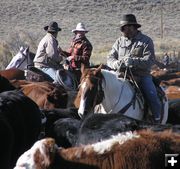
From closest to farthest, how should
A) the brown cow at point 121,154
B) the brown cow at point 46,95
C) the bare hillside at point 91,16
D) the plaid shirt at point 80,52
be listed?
the brown cow at point 121,154 → the brown cow at point 46,95 → the plaid shirt at point 80,52 → the bare hillside at point 91,16

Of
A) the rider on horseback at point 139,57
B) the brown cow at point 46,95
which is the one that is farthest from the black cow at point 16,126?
the brown cow at point 46,95

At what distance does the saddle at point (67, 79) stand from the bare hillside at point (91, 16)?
33.2 m

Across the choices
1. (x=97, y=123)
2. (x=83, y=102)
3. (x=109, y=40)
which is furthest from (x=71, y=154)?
(x=109, y=40)

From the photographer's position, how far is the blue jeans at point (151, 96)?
919 centimetres

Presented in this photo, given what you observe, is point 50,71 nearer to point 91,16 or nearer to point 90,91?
point 90,91

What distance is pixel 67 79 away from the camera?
1277cm

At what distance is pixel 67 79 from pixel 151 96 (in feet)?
12.7

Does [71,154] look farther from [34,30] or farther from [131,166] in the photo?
[34,30]

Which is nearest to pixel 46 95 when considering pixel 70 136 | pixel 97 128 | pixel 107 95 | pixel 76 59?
pixel 76 59

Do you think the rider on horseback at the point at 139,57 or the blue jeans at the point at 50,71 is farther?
the blue jeans at the point at 50,71

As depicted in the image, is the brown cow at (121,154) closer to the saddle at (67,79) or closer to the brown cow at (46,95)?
the brown cow at (46,95)

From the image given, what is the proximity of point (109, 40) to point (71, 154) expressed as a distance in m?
44.7

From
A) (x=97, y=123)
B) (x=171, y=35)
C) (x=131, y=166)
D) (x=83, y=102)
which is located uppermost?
(x=131, y=166)

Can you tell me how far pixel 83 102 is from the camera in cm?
857
